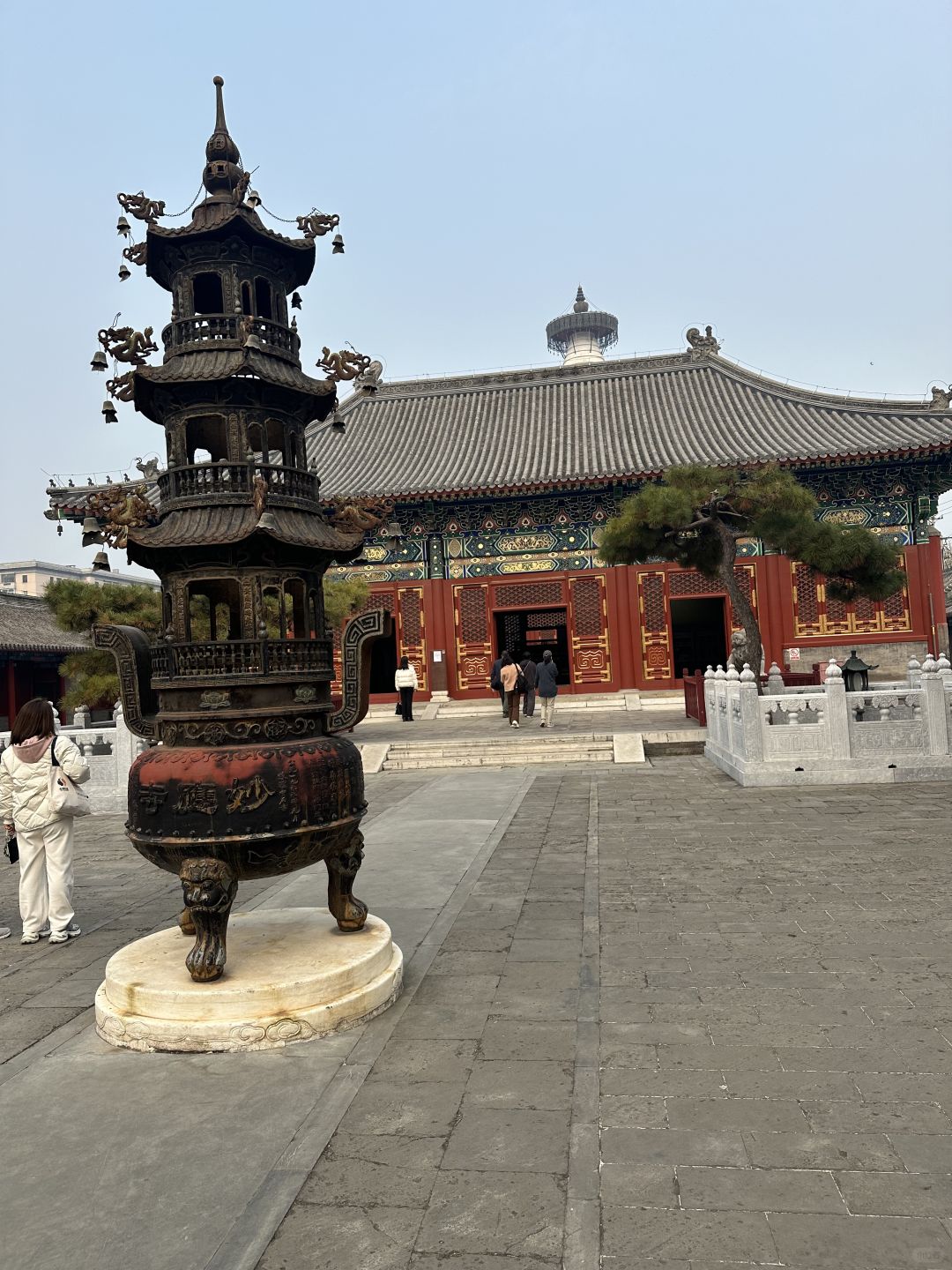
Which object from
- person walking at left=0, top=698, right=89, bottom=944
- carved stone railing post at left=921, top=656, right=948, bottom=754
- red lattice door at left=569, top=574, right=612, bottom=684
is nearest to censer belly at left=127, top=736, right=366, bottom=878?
person walking at left=0, top=698, right=89, bottom=944

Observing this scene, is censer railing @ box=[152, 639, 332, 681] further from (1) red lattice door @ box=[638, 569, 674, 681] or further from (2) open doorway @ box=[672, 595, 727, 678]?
(2) open doorway @ box=[672, 595, 727, 678]

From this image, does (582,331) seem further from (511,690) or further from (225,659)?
(225,659)

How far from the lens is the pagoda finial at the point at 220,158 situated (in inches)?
210

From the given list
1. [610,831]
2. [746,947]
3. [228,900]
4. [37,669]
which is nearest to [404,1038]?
[228,900]

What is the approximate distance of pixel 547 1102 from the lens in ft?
10.9

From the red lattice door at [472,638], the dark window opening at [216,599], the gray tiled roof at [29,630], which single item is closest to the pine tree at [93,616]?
the red lattice door at [472,638]

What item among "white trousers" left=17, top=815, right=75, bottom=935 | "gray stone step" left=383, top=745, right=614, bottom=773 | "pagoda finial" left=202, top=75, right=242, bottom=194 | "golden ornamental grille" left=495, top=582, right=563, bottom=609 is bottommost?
"gray stone step" left=383, top=745, right=614, bottom=773

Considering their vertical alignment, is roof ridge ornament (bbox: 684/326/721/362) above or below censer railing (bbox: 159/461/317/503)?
above

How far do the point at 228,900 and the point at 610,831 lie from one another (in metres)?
5.16

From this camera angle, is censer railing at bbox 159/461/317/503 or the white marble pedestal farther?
censer railing at bbox 159/461/317/503

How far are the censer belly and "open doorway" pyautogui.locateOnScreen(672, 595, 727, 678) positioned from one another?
80.9 ft

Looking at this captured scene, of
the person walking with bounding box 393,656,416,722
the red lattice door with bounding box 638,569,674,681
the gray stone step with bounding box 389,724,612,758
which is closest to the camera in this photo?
the gray stone step with bounding box 389,724,612,758

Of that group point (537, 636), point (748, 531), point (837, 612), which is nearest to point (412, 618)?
point (537, 636)

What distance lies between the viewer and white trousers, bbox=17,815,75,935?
594 centimetres
